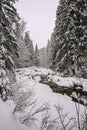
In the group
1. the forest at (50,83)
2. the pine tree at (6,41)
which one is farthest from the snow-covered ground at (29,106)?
the pine tree at (6,41)

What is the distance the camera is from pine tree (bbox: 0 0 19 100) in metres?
6.65

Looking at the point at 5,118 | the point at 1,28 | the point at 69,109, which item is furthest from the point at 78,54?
the point at 5,118

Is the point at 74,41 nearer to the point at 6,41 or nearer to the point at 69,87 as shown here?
the point at 69,87

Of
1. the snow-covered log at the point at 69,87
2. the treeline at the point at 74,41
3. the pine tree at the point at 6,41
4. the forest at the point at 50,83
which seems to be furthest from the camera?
the treeline at the point at 74,41

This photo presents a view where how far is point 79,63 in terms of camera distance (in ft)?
46.3

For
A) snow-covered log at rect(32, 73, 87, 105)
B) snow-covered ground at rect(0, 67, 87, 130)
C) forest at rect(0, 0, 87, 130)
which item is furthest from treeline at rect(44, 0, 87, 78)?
snow-covered ground at rect(0, 67, 87, 130)

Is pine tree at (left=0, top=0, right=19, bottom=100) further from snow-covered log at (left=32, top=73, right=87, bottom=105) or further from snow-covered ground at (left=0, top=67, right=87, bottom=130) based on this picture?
snow-covered log at (left=32, top=73, right=87, bottom=105)

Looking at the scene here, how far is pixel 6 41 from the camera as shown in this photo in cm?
790

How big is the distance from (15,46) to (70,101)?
15.5 feet

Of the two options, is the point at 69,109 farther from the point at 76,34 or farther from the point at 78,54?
the point at 76,34

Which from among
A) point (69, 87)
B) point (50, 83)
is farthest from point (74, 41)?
point (69, 87)

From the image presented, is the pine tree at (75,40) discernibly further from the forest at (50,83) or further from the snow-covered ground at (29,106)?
the snow-covered ground at (29,106)

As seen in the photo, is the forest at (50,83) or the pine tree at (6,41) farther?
the pine tree at (6,41)

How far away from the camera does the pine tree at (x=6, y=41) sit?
6.65 m
